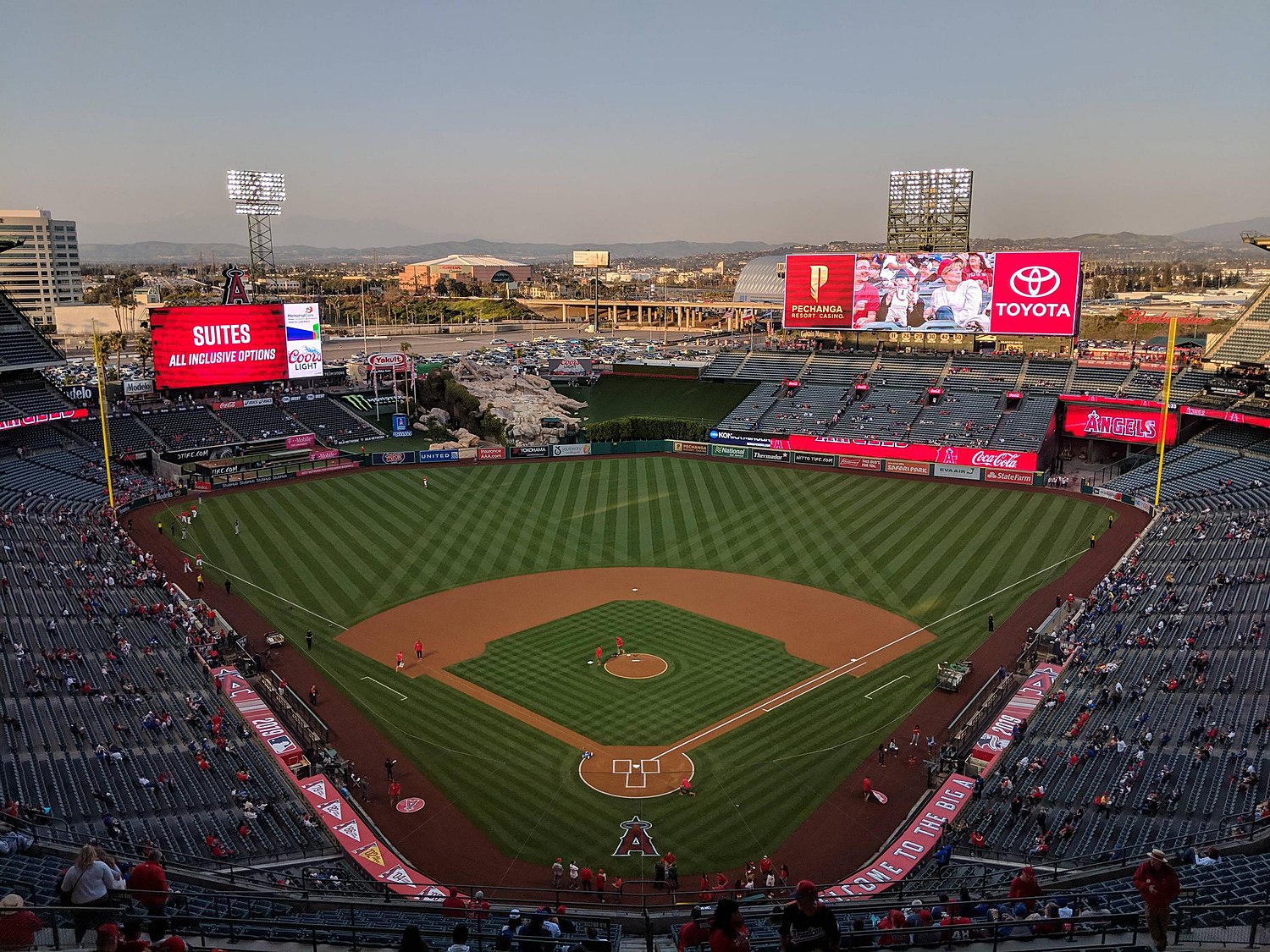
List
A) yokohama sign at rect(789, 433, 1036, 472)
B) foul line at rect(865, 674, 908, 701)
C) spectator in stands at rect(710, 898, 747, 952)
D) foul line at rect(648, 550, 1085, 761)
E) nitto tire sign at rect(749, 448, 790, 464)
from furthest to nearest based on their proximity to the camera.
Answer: nitto tire sign at rect(749, 448, 790, 464) < yokohama sign at rect(789, 433, 1036, 472) < foul line at rect(865, 674, 908, 701) < foul line at rect(648, 550, 1085, 761) < spectator in stands at rect(710, 898, 747, 952)

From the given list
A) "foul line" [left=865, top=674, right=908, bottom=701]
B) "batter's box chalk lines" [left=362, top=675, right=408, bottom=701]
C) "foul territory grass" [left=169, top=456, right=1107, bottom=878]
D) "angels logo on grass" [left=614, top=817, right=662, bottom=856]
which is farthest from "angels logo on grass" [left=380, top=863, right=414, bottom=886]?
"foul line" [left=865, top=674, right=908, bottom=701]

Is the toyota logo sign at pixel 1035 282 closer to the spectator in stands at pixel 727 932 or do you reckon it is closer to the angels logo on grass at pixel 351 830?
the angels logo on grass at pixel 351 830

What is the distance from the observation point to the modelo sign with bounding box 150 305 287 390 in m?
59.1

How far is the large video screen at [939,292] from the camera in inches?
2378

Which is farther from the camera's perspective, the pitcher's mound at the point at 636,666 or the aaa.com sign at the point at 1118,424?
the aaa.com sign at the point at 1118,424

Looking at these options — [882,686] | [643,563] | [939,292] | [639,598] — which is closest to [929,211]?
[939,292]

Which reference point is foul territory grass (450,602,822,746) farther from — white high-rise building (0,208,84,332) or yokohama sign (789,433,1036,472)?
white high-rise building (0,208,84,332)

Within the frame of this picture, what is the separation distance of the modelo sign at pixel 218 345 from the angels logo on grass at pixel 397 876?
49216 mm

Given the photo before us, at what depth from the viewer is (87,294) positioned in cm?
17588

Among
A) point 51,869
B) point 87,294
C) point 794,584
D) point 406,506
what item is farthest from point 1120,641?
point 87,294

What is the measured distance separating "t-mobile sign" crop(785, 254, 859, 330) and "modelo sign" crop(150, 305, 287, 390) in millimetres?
36687

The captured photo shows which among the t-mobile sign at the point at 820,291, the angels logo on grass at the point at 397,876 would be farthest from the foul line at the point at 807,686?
the t-mobile sign at the point at 820,291

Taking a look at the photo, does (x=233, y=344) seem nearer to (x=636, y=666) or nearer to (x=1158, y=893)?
(x=636, y=666)

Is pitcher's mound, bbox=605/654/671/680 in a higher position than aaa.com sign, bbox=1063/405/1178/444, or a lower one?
lower
